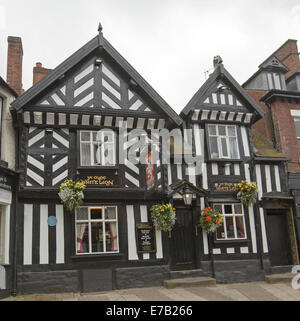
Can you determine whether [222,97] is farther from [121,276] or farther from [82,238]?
[121,276]

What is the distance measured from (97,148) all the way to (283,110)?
25.7 ft

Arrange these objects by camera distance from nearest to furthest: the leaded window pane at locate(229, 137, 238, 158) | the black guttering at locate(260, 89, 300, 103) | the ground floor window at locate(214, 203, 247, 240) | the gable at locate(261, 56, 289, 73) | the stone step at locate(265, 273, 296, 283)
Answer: the stone step at locate(265, 273, 296, 283) → the ground floor window at locate(214, 203, 247, 240) → the leaded window pane at locate(229, 137, 238, 158) → the black guttering at locate(260, 89, 300, 103) → the gable at locate(261, 56, 289, 73)

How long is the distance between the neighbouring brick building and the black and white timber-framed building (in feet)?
2.34

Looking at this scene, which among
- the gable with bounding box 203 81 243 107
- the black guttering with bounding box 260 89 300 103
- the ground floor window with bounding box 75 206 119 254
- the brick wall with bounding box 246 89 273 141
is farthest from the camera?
the brick wall with bounding box 246 89 273 141

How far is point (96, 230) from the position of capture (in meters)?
11.2

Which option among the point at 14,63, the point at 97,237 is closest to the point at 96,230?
the point at 97,237

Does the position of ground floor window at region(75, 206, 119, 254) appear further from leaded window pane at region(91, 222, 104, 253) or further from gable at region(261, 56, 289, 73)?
gable at region(261, 56, 289, 73)

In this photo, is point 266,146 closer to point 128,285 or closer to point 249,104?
point 249,104

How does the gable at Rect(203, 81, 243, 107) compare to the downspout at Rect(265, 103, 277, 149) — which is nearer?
the gable at Rect(203, 81, 243, 107)

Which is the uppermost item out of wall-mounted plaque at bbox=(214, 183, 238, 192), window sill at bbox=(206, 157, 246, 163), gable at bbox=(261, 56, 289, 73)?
gable at bbox=(261, 56, 289, 73)

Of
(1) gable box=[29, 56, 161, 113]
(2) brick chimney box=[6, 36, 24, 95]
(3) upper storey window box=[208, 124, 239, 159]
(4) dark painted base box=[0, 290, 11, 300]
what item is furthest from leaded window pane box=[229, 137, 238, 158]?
(4) dark painted base box=[0, 290, 11, 300]

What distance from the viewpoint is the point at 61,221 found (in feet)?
35.8

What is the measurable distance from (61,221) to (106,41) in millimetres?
6226

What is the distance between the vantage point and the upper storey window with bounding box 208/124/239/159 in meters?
13.1
